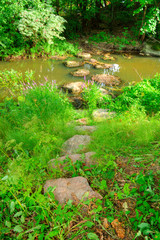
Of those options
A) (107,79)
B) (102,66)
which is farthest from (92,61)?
(107,79)

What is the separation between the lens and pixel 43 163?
7.40 ft

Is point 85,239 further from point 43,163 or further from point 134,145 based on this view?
point 134,145

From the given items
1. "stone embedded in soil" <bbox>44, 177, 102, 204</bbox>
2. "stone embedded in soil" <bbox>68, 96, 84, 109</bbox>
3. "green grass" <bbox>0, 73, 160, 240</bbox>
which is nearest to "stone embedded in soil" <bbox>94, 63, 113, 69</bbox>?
"stone embedded in soil" <bbox>68, 96, 84, 109</bbox>

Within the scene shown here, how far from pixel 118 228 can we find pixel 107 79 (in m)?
6.87

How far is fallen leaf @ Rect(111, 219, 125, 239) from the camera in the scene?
146cm

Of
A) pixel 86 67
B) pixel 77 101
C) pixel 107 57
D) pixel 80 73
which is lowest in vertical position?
pixel 77 101

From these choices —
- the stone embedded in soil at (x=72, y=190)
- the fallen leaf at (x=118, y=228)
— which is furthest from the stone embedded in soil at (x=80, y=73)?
the fallen leaf at (x=118, y=228)

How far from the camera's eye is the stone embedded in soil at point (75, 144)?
8.62ft

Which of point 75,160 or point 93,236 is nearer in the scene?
point 93,236

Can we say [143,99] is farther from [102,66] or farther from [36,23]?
[36,23]

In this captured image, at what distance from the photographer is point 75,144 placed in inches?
107

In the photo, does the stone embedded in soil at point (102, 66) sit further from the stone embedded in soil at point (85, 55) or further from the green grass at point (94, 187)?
the green grass at point (94, 187)

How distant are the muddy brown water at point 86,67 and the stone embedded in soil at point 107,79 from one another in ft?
0.92

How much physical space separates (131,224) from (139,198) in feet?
0.83
